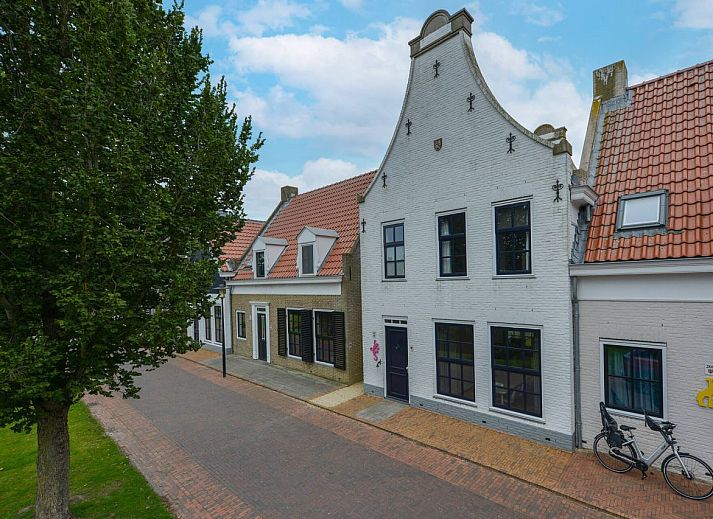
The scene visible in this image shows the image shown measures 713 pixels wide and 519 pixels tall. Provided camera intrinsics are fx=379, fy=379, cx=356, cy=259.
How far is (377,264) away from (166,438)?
748 centimetres

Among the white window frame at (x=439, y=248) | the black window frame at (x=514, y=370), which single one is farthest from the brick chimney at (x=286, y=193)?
the black window frame at (x=514, y=370)

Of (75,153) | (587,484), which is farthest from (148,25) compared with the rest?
(587,484)

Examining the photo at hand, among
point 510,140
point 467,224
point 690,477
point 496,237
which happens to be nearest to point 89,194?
point 467,224

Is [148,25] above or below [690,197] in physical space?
above

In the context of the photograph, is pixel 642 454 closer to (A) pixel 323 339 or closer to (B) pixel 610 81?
(B) pixel 610 81

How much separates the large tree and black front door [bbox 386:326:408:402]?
23.2 ft

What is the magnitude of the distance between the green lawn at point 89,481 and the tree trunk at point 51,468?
64 cm

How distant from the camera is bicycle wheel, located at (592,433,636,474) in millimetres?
7453

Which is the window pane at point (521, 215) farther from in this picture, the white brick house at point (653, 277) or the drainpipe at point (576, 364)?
the drainpipe at point (576, 364)

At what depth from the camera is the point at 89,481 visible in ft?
25.1

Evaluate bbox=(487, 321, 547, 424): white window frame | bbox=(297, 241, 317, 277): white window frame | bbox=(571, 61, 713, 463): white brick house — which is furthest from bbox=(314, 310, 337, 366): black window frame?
bbox=(571, 61, 713, 463): white brick house

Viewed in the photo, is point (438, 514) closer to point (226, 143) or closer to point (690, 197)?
point (226, 143)

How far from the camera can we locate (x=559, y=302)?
8.34 m

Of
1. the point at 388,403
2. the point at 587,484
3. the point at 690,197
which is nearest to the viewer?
the point at 587,484
